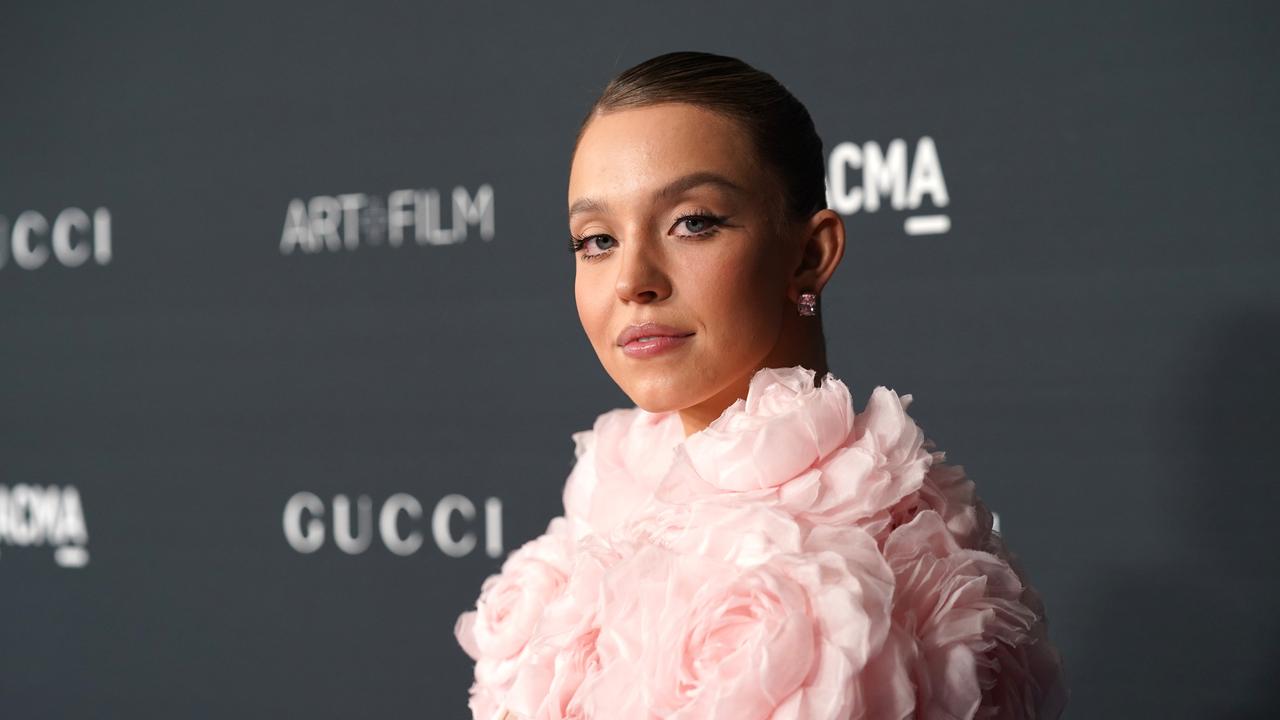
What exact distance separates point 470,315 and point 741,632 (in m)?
1.21

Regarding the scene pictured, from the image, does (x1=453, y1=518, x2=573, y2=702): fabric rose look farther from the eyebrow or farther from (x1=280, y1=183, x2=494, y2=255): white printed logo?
(x1=280, y1=183, x2=494, y2=255): white printed logo

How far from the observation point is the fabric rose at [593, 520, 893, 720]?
0.69 m

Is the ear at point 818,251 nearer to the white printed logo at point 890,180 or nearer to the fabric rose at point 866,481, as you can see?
the fabric rose at point 866,481

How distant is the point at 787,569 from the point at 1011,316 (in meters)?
0.92

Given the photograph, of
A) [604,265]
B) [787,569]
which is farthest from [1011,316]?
[787,569]

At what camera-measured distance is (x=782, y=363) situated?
36.2 inches

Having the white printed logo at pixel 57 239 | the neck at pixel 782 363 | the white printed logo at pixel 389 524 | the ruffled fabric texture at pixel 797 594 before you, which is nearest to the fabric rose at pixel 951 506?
the ruffled fabric texture at pixel 797 594

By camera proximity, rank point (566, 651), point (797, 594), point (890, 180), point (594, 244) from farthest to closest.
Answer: point (890, 180), point (594, 244), point (566, 651), point (797, 594)

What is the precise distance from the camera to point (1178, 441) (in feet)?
4.77

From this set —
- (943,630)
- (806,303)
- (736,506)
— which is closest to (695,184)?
(806,303)

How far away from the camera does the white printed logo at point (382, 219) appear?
1852mm

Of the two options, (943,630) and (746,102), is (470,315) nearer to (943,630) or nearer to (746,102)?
(746,102)

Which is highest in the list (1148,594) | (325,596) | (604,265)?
(604,265)

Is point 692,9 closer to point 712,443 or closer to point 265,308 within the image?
point 265,308
